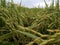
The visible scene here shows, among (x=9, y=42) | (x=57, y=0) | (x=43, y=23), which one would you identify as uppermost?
(x=57, y=0)

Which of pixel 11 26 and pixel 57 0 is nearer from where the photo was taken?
Result: pixel 11 26

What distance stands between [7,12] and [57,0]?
513mm

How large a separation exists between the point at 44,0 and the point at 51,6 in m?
0.10

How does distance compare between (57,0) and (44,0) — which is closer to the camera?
(57,0)

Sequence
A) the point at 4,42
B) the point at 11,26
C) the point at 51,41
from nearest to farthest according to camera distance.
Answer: the point at 51,41, the point at 4,42, the point at 11,26

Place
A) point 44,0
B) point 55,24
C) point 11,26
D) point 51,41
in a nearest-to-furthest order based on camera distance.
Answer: point 51,41 → point 11,26 → point 55,24 → point 44,0

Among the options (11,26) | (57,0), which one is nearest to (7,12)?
(11,26)

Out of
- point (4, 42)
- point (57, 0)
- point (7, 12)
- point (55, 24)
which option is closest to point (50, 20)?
point (55, 24)

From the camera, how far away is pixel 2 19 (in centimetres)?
165

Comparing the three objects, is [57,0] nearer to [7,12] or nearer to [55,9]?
[55,9]

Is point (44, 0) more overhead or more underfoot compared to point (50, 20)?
more overhead

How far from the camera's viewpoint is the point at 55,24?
1693 mm

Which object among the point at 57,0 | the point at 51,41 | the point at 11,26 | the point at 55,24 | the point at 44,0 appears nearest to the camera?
the point at 51,41

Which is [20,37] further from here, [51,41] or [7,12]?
[51,41]
